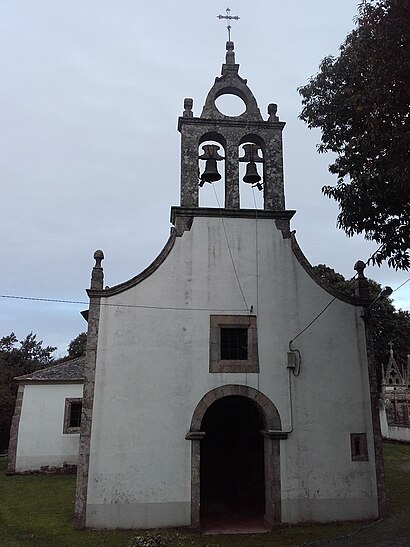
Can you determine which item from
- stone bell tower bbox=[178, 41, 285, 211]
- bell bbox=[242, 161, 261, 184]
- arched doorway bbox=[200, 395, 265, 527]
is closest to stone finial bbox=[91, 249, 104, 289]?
stone bell tower bbox=[178, 41, 285, 211]

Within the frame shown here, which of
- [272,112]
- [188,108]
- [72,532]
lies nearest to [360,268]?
[272,112]

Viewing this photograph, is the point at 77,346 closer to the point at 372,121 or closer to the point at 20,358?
the point at 20,358

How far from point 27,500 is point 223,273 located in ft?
28.7

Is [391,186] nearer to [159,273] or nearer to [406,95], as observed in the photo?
[406,95]

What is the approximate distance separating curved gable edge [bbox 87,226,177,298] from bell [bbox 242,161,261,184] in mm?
2510

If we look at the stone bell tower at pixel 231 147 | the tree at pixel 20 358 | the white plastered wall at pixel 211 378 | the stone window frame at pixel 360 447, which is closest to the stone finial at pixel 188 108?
the stone bell tower at pixel 231 147

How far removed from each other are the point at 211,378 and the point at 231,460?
4.61m

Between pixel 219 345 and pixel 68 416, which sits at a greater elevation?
pixel 219 345

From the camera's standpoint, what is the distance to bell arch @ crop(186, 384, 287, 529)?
10.6 meters

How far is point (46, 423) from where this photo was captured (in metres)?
19.6

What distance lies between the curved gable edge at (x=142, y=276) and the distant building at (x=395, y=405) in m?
20.6

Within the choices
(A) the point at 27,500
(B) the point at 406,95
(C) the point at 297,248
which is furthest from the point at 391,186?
(A) the point at 27,500

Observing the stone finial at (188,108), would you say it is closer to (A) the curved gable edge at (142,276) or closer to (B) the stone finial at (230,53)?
(B) the stone finial at (230,53)

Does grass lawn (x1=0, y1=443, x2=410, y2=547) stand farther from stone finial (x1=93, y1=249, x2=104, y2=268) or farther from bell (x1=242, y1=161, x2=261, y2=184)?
bell (x1=242, y1=161, x2=261, y2=184)
